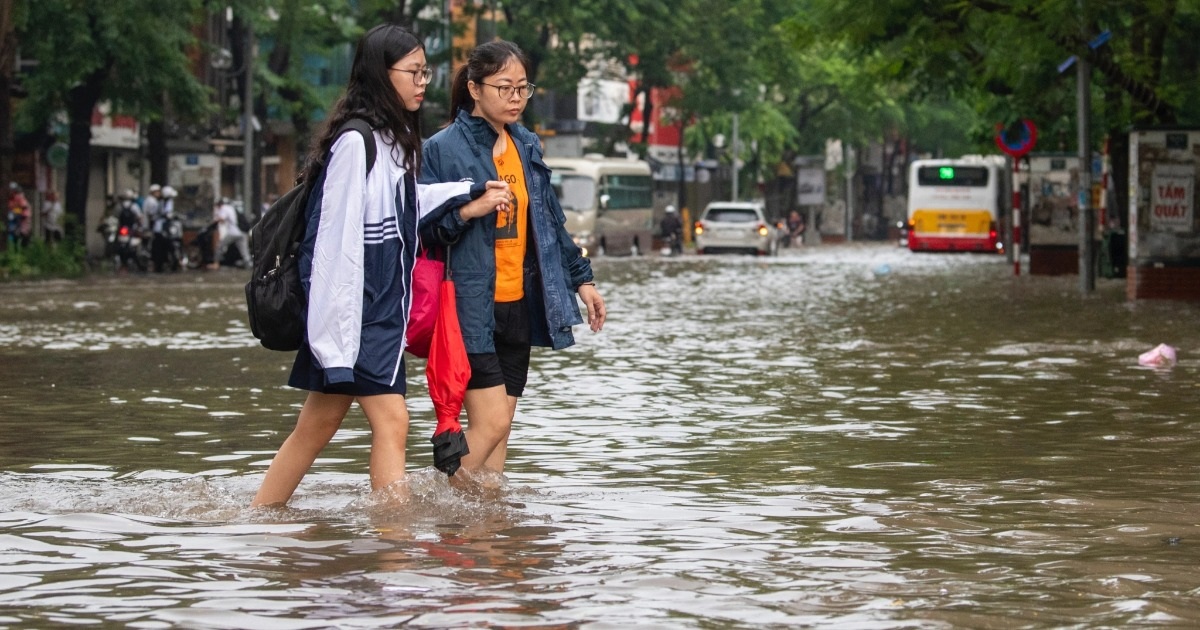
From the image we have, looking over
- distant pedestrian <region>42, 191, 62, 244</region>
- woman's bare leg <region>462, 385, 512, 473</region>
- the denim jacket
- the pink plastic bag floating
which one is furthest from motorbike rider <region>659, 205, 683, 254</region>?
woman's bare leg <region>462, 385, 512, 473</region>

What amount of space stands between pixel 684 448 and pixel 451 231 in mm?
3342

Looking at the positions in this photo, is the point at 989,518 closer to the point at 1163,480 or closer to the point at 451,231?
the point at 1163,480

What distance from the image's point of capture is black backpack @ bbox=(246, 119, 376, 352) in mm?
7102

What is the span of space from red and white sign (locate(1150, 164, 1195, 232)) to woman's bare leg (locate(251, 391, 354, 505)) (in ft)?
67.8

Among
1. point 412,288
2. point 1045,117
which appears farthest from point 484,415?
point 1045,117

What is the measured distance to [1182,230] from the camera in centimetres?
2720

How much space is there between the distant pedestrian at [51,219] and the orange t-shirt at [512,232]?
129ft

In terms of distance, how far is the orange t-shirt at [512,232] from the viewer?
776cm

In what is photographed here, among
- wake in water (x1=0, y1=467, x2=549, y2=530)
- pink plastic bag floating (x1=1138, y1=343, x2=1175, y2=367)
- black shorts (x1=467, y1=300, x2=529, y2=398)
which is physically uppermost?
black shorts (x1=467, y1=300, x2=529, y2=398)

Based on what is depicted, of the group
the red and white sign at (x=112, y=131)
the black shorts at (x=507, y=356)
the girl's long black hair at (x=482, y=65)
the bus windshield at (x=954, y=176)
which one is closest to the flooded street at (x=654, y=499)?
the black shorts at (x=507, y=356)

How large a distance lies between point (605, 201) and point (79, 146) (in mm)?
19563

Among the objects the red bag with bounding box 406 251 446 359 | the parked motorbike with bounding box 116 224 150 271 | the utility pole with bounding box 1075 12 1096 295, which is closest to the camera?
the red bag with bounding box 406 251 446 359

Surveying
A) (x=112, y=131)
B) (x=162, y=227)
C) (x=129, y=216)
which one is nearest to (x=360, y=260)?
(x=129, y=216)

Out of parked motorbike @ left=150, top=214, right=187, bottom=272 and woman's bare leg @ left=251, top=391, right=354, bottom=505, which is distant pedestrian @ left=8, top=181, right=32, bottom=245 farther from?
woman's bare leg @ left=251, top=391, right=354, bottom=505
